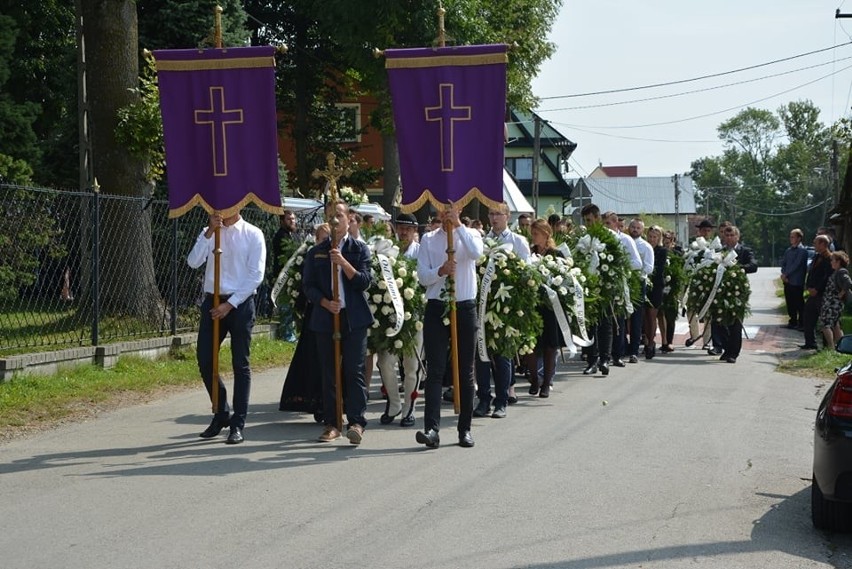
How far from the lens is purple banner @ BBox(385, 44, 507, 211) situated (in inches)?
407

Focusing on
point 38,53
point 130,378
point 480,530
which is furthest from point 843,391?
point 38,53

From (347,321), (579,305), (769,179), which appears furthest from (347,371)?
(769,179)

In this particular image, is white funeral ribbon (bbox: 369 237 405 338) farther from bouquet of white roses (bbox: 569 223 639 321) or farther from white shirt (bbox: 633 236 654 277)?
white shirt (bbox: 633 236 654 277)

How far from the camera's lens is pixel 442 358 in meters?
9.78

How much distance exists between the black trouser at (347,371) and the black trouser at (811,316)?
11856 mm

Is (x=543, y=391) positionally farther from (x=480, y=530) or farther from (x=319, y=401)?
(x=480, y=530)

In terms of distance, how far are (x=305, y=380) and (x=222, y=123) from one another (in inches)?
95.7

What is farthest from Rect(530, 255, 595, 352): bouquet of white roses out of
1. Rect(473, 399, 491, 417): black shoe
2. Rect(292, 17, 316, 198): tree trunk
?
Rect(292, 17, 316, 198): tree trunk

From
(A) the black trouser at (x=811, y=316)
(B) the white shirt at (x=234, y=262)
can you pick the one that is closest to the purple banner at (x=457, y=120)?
(B) the white shirt at (x=234, y=262)

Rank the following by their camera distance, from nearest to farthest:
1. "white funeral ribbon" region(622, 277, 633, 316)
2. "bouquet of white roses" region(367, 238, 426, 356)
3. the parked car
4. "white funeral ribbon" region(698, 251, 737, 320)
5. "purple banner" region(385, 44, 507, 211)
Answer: the parked car → "purple banner" region(385, 44, 507, 211) → "bouquet of white roses" region(367, 238, 426, 356) → "white funeral ribbon" region(622, 277, 633, 316) → "white funeral ribbon" region(698, 251, 737, 320)

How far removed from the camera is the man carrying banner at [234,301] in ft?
32.8

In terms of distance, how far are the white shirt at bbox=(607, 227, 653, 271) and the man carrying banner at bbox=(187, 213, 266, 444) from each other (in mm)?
7579

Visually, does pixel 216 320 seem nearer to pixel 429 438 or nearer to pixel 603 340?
pixel 429 438

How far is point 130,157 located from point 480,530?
11.2 metres
